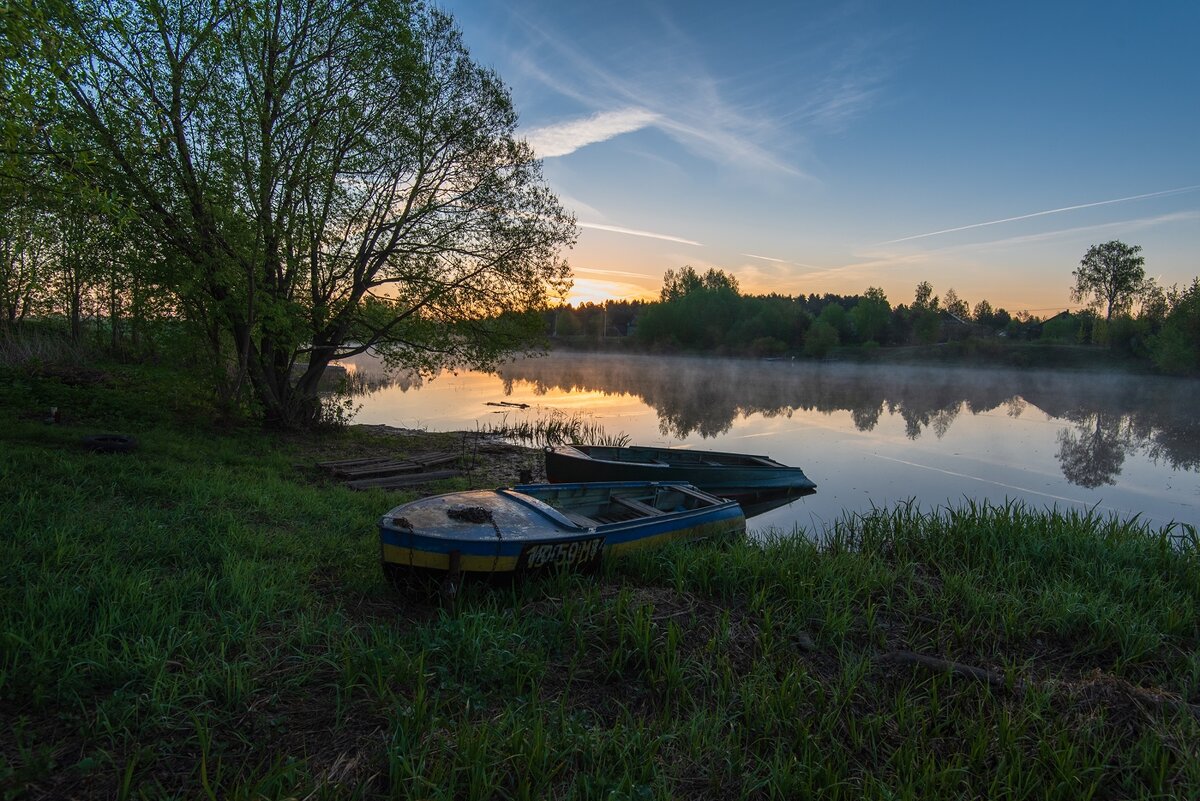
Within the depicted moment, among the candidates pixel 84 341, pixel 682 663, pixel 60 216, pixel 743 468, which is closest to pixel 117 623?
pixel 682 663

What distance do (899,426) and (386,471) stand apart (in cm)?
1977

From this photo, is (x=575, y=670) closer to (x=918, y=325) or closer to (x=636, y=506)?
(x=636, y=506)

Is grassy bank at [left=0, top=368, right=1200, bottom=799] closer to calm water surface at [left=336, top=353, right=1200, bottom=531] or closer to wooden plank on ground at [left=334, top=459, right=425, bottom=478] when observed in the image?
wooden plank on ground at [left=334, top=459, right=425, bottom=478]

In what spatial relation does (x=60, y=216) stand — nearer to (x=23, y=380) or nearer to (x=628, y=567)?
(x=23, y=380)

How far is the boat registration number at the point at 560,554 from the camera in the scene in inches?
208

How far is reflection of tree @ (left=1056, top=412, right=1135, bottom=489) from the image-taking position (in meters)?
15.3

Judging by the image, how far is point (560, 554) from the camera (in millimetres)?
5496

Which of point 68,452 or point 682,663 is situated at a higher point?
point 68,452

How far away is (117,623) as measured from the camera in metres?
3.83

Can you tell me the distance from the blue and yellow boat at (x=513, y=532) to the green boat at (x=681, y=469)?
A: 151 inches

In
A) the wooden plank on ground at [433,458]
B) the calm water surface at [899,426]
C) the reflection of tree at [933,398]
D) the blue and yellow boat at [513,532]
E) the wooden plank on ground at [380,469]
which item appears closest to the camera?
the blue and yellow boat at [513,532]

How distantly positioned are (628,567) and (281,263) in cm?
1095

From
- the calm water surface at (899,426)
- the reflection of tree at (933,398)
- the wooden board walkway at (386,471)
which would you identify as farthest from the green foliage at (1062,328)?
the wooden board walkway at (386,471)

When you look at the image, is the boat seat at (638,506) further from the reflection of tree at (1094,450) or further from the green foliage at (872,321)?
the green foliage at (872,321)
